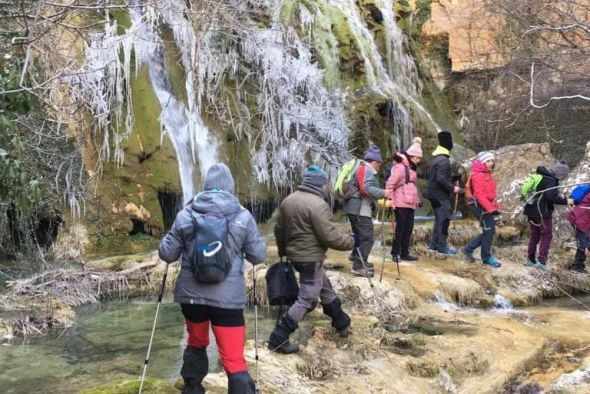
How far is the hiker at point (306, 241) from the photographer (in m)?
5.52

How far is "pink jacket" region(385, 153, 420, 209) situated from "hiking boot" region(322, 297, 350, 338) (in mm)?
3290

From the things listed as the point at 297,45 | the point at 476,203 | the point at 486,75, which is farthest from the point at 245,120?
the point at 486,75

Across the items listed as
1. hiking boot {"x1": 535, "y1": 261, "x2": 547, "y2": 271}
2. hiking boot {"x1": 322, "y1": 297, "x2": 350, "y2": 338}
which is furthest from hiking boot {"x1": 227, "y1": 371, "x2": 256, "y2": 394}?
hiking boot {"x1": 535, "y1": 261, "x2": 547, "y2": 271}

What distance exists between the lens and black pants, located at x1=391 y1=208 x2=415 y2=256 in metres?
9.17

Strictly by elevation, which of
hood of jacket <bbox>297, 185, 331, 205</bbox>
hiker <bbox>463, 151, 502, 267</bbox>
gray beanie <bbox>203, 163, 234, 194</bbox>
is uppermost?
gray beanie <bbox>203, 163, 234, 194</bbox>

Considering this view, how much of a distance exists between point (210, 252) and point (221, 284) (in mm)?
241

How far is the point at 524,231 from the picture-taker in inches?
509

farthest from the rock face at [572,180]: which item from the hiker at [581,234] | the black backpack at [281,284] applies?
the black backpack at [281,284]

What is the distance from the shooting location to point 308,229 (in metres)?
5.57

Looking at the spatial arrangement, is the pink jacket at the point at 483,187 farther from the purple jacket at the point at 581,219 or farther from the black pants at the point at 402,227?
the purple jacket at the point at 581,219

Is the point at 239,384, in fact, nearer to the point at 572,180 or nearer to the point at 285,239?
the point at 285,239

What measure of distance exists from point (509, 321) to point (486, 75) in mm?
15129

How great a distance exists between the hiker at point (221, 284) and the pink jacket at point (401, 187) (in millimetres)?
4934

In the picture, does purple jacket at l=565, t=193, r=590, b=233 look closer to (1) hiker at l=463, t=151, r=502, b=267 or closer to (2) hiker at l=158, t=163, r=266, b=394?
(1) hiker at l=463, t=151, r=502, b=267
